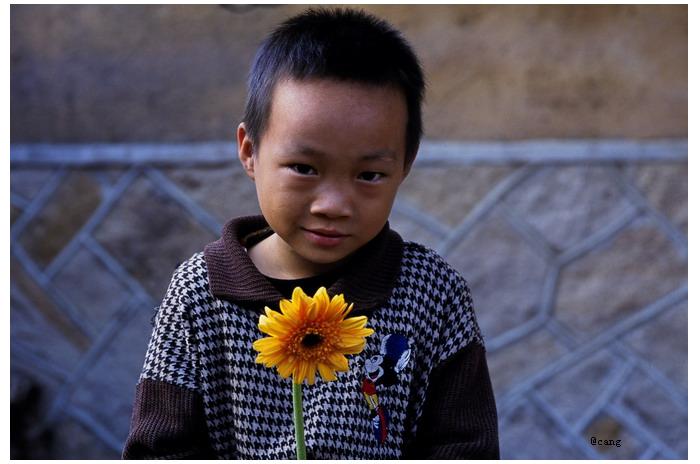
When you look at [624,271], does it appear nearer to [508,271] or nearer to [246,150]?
[508,271]

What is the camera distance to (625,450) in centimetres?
309

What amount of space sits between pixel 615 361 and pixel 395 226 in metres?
0.79

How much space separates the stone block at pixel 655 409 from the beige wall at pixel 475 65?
77 cm

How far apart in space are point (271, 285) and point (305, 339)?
0.31 meters

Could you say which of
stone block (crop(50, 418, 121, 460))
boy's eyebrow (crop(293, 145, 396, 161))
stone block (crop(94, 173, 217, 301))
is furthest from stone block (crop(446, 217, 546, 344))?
boy's eyebrow (crop(293, 145, 396, 161))

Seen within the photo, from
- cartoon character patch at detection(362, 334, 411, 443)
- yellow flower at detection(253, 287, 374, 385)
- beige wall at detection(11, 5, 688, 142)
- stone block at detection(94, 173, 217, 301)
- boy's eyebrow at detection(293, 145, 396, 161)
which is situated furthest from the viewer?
stone block at detection(94, 173, 217, 301)


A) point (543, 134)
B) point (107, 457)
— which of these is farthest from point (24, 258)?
point (543, 134)

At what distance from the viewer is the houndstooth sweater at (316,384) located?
151 centimetres

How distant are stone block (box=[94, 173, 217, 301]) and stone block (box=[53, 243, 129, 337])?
0.07m

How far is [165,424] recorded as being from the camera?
1482 mm

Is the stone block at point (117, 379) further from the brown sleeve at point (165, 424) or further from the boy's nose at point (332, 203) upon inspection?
the boy's nose at point (332, 203)

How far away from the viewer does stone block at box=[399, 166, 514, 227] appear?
3021 millimetres

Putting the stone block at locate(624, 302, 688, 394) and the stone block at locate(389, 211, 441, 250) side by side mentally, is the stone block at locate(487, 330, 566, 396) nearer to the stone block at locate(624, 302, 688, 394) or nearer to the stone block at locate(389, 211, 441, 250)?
the stone block at locate(624, 302, 688, 394)

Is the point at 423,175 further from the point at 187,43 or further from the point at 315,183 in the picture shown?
the point at 315,183
